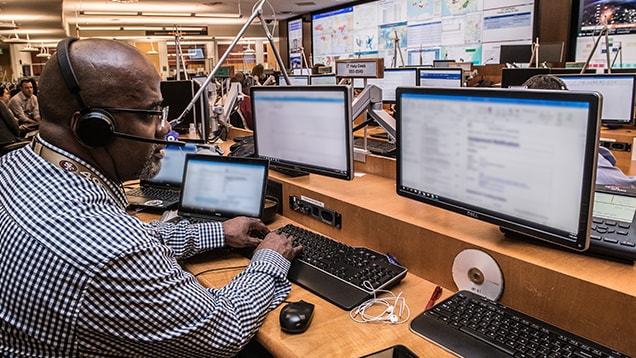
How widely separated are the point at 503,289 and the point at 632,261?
0.80 ft

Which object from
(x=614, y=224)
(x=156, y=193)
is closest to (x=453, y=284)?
(x=614, y=224)

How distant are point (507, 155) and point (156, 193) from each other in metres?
1.56

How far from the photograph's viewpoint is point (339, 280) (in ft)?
4.00

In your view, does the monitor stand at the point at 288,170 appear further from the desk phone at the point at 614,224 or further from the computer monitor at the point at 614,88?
the computer monitor at the point at 614,88

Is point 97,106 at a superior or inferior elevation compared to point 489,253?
superior

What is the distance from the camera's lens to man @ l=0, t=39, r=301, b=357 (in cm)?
84

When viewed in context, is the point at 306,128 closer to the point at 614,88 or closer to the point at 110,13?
the point at 614,88

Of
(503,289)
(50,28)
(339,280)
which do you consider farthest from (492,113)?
(50,28)

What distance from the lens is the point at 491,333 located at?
94 centimetres

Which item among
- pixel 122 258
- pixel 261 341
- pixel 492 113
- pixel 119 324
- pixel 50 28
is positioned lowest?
pixel 261 341

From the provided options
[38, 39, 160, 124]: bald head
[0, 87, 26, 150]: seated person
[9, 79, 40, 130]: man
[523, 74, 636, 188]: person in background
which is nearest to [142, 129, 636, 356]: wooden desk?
[38, 39, 160, 124]: bald head

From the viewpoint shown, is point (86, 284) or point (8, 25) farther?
point (8, 25)

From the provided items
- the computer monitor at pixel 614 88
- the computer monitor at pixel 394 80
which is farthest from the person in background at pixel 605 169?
the computer monitor at pixel 394 80

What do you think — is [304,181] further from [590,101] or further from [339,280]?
[590,101]
